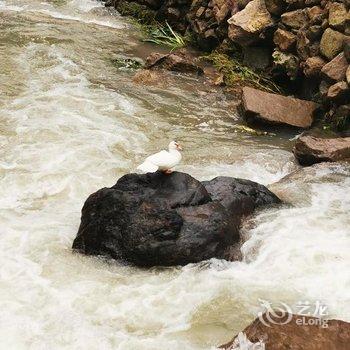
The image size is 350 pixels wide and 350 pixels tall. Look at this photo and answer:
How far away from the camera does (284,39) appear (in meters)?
11.1

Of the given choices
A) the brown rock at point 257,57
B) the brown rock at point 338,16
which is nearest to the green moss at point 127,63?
the brown rock at point 257,57

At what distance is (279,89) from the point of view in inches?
441

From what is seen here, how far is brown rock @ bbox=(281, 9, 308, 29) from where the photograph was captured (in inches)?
430

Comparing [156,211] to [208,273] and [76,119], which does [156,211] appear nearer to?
[208,273]

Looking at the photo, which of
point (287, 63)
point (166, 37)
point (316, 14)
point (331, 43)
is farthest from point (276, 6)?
point (166, 37)

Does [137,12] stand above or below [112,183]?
above

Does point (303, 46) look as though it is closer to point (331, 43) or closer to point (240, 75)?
point (331, 43)

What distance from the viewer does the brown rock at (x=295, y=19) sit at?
10.9 meters

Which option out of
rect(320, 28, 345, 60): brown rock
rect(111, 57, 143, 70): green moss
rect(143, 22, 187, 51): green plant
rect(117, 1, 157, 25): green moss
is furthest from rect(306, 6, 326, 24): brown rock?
rect(117, 1, 157, 25): green moss

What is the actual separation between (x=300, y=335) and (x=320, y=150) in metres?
4.59

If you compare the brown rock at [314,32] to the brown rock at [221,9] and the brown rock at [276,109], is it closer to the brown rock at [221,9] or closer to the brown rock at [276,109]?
the brown rock at [276,109]

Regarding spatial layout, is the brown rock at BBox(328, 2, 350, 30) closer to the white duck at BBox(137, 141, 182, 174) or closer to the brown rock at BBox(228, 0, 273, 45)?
the brown rock at BBox(228, 0, 273, 45)

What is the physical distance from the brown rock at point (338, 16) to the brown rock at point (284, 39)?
3.38 feet

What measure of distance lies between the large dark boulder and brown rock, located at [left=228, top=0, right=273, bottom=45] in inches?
262
